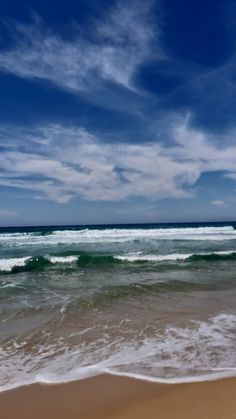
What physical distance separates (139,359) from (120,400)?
43.9 inches

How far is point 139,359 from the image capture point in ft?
14.5

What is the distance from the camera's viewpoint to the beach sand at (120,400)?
3.00 m

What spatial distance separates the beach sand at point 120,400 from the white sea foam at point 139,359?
0.19 m

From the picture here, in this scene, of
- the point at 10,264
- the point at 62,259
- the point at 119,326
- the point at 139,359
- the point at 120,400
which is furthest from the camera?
the point at 62,259

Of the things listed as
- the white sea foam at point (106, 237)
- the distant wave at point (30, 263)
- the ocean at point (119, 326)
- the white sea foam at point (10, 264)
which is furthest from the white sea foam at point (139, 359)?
the white sea foam at point (106, 237)

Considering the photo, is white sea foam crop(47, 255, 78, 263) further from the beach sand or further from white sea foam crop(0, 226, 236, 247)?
the beach sand

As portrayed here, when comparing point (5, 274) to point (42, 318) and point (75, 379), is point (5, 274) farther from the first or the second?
point (75, 379)

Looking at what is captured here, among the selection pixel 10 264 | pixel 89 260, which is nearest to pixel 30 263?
pixel 10 264

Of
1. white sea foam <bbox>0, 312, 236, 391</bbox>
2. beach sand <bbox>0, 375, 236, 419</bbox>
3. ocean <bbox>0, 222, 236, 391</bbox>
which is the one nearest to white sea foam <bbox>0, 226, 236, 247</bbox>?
ocean <bbox>0, 222, 236, 391</bbox>

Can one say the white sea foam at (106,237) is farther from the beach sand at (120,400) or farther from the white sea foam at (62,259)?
the beach sand at (120,400)

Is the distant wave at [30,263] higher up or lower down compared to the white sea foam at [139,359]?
higher up

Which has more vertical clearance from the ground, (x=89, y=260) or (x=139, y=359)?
(x=89, y=260)

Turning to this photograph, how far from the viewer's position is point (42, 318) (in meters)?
6.73

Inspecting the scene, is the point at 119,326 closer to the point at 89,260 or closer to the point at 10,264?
the point at 10,264
